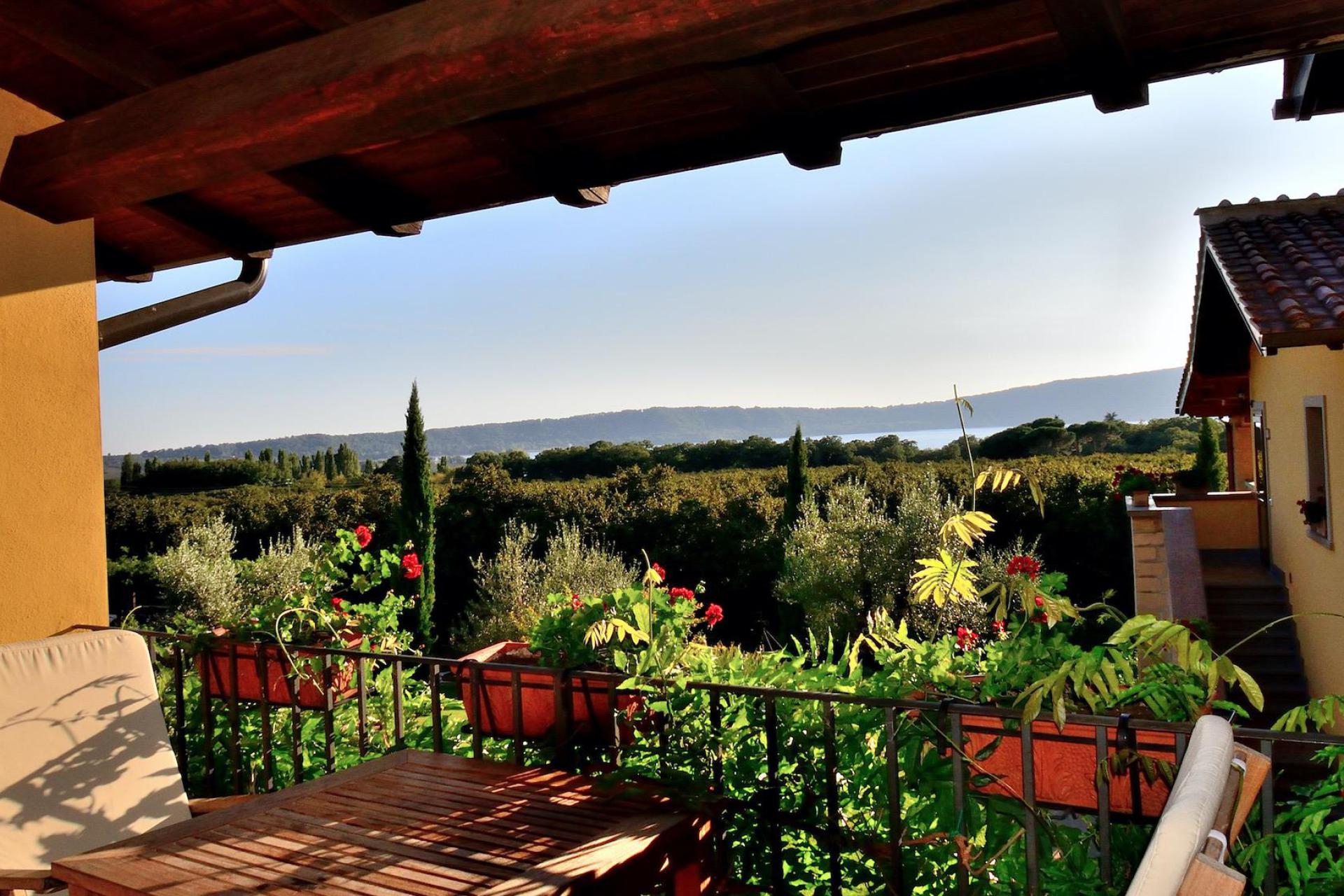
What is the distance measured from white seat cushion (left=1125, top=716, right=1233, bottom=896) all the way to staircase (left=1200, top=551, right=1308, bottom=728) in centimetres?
704

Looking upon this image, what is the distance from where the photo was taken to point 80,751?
2352mm

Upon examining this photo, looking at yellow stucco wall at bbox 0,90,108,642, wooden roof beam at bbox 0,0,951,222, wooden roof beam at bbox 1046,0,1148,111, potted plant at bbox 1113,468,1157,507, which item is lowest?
potted plant at bbox 1113,468,1157,507

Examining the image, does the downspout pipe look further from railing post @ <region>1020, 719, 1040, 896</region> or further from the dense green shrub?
the dense green shrub

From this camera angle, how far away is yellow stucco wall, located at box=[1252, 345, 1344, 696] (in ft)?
19.1

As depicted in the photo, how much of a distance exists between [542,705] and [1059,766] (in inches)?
50.1

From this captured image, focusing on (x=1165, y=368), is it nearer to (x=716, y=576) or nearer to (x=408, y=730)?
(x=716, y=576)

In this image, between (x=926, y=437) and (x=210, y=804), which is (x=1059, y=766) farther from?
(x=926, y=437)

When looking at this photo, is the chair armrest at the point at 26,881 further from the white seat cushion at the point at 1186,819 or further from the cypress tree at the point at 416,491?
the cypress tree at the point at 416,491

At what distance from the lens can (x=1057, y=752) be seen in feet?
6.02

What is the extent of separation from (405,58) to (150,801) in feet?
6.42

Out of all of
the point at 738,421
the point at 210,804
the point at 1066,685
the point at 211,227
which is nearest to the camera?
the point at 1066,685

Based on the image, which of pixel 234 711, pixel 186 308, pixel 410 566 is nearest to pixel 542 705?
pixel 234 711

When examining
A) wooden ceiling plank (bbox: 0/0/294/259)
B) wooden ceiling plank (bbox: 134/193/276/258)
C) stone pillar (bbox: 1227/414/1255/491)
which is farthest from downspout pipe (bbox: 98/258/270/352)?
stone pillar (bbox: 1227/414/1255/491)

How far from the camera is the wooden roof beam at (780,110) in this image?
2.07 m
